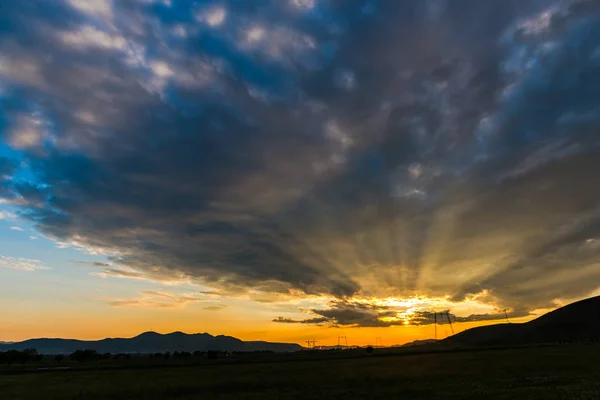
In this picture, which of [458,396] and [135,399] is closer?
[458,396]

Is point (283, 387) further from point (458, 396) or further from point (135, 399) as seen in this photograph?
point (458, 396)

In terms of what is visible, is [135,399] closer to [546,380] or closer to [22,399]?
[22,399]

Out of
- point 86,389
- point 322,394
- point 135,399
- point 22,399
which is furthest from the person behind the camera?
point 86,389

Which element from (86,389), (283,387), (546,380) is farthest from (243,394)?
(546,380)

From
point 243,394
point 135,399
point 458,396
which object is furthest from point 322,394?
point 135,399

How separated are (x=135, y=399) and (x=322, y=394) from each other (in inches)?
1133

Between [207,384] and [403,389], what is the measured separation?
40079 mm

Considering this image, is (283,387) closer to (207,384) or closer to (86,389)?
(207,384)

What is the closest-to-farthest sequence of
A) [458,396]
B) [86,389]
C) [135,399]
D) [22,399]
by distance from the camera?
1. [458,396]
2. [135,399]
3. [22,399]
4. [86,389]

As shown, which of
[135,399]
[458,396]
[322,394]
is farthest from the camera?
[135,399]

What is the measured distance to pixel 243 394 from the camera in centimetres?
6222

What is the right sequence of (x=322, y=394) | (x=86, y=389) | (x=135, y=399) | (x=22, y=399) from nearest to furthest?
(x=322, y=394), (x=135, y=399), (x=22, y=399), (x=86, y=389)

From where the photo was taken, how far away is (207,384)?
79188mm

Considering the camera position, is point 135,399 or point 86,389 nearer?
point 135,399
